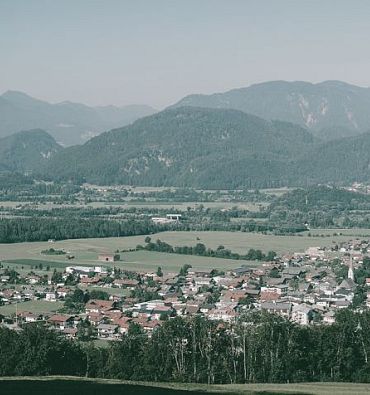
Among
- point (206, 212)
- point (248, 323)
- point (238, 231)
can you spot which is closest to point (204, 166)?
point (206, 212)

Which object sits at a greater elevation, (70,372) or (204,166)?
(204,166)

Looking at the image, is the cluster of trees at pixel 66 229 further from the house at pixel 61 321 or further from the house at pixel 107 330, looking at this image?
the house at pixel 107 330

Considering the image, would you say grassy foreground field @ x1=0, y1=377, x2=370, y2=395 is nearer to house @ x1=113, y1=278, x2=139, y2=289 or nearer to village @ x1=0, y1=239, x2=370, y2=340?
village @ x1=0, y1=239, x2=370, y2=340

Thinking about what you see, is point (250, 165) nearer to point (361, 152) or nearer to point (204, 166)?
point (204, 166)

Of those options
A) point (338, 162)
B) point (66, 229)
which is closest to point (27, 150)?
point (338, 162)

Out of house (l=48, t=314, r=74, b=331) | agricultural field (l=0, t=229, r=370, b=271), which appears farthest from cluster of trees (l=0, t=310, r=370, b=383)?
agricultural field (l=0, t=229, r=370, b=271)
